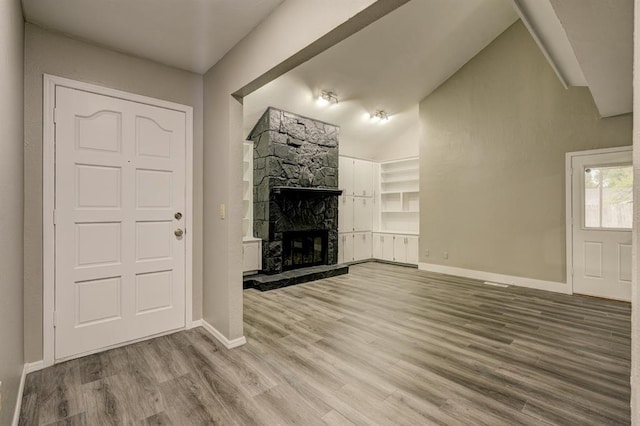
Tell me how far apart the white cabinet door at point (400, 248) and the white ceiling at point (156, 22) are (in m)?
4.99

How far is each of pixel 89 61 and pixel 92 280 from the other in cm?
179

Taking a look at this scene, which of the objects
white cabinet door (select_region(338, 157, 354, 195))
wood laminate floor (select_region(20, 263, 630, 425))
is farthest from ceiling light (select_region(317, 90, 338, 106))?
wood laminate floor (select_region(20, 263, 630, 425))

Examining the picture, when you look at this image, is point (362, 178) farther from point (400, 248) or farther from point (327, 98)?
point (327, 98)

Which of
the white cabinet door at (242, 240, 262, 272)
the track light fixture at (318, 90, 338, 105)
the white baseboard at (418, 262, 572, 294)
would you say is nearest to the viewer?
the white baseboard at (418, 262, 572, 294)

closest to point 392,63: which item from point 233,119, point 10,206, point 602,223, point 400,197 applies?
point 400,197

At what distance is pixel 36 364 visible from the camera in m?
2.24

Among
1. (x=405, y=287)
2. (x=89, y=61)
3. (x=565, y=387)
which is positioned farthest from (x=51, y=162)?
(x=405, y=287)

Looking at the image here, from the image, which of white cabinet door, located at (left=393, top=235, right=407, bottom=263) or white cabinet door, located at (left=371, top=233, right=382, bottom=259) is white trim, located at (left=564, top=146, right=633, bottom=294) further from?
white cabinet door, located at (left=371, top=233, right=382, bottom=259)

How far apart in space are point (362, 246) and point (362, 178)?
1523 millimetres

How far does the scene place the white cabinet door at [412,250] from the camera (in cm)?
618

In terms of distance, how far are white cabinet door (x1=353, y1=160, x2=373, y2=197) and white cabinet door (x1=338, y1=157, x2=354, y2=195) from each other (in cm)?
10

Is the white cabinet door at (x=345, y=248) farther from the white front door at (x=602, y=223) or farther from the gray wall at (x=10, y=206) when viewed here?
the gray wall at (x=10, y=206)

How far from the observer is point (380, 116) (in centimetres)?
597

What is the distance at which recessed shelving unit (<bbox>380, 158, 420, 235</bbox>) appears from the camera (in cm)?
685
